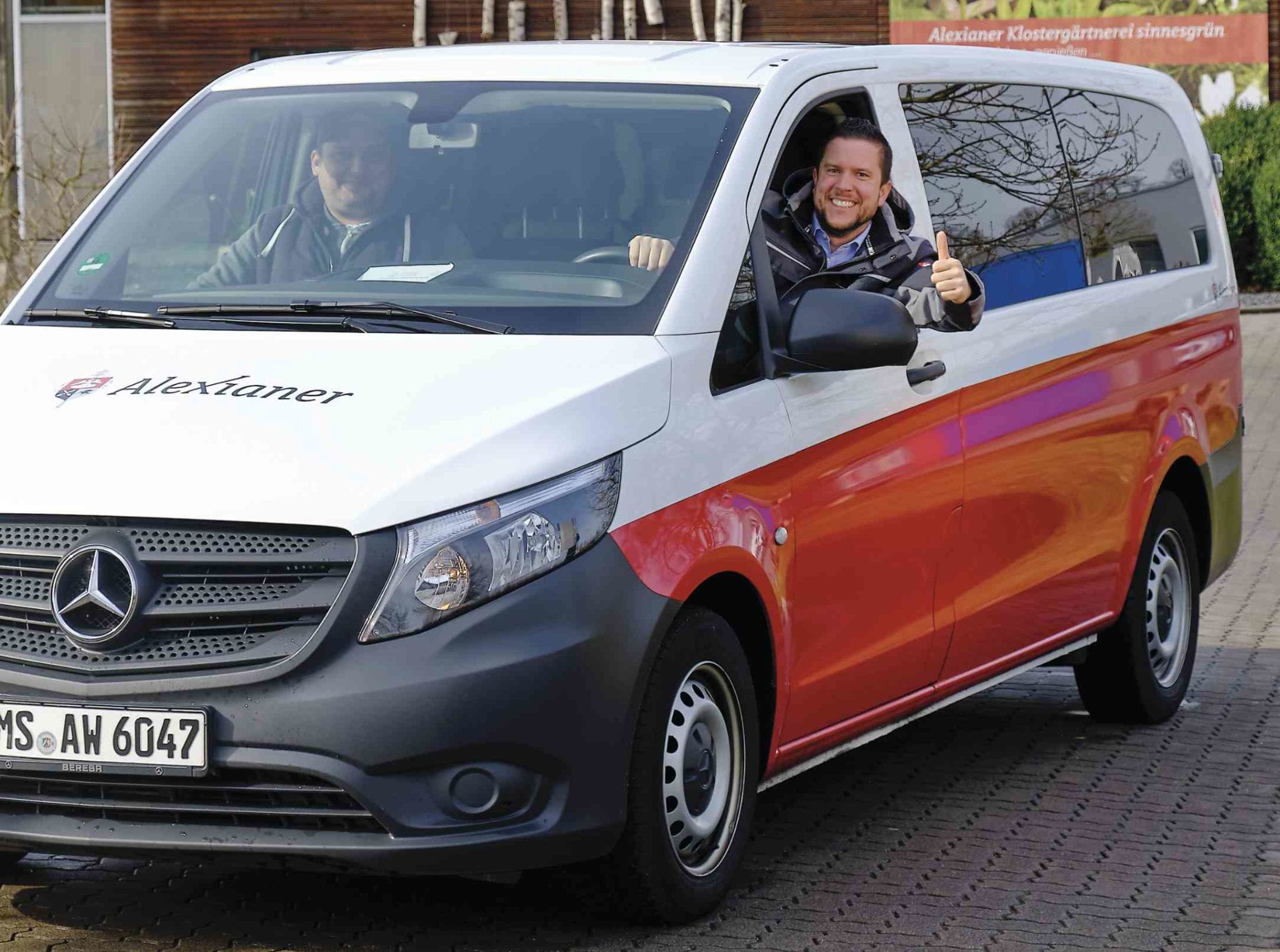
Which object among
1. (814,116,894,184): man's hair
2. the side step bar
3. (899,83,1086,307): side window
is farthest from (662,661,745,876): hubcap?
(899,83,1086,307): side window

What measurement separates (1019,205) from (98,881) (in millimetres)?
3253

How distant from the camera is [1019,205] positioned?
6.38m

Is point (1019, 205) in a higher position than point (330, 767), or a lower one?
higher

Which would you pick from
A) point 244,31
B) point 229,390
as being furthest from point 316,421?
point 244,31

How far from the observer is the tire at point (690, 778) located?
449 cm

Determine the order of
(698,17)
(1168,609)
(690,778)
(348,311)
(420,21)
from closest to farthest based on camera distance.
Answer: (690,778) < (348,311) < (1168,609) < (698,17) < (420,21)

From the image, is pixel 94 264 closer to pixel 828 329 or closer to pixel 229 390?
pixel 229 390

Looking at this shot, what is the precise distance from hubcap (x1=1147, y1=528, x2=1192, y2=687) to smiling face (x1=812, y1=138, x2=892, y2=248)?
2.23m

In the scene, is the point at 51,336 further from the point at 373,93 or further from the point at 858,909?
the point at 858,909

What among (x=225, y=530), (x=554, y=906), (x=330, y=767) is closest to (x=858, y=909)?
(x=554, y=906)

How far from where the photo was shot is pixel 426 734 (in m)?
4.10

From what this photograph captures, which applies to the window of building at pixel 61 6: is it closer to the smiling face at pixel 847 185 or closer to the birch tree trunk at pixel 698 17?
the birch tree trunk at pixel 698 17

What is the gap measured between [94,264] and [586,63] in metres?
1.36

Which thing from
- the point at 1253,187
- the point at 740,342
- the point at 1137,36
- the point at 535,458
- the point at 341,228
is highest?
the point at 1137,36
